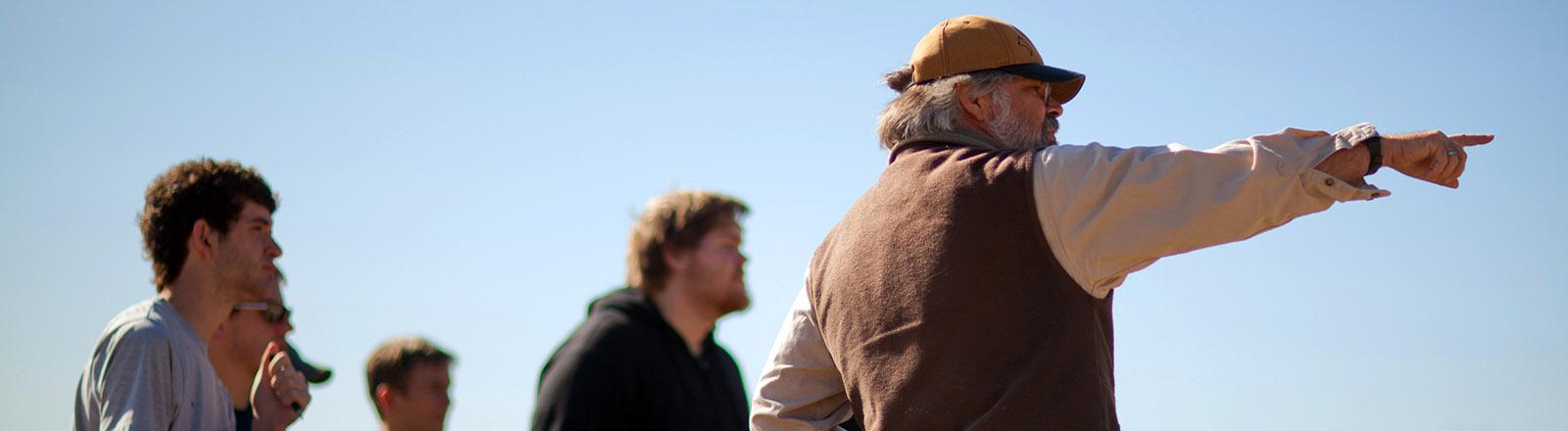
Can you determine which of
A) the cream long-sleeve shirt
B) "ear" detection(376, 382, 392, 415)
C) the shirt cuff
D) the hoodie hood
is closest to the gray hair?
the cream long-sleeve shirt

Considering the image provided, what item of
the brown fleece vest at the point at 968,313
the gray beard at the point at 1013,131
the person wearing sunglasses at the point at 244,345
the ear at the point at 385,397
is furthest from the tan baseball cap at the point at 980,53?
the ear at the point at 385,397

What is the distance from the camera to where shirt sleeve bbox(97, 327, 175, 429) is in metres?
3.53

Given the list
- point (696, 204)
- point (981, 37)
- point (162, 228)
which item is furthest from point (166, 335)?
point (981, 37)

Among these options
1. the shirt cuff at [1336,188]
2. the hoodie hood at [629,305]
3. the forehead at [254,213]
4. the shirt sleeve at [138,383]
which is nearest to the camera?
the shirt cuff at [1336,188]

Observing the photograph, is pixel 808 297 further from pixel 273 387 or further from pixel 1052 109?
pixel 273 387

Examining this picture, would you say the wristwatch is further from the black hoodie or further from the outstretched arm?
the black hoodie

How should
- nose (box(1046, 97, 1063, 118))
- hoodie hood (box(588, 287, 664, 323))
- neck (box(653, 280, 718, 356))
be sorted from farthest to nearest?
neck (box(653, 280, 718, 356))
hoodie hood (box(588, 287, 664, 323))
nose (box(1046, 97, 1063, 118))

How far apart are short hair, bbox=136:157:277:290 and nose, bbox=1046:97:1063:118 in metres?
2.27

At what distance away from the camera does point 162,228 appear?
4027 millimetres

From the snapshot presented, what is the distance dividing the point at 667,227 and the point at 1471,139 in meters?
2.47

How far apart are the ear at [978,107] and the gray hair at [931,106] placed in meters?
0.01

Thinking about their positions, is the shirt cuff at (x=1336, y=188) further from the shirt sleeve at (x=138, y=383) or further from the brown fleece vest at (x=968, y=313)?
the shirt sleeve at (x=138, y=383)

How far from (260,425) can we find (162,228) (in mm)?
600

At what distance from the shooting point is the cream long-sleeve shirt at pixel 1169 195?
2562 mm
